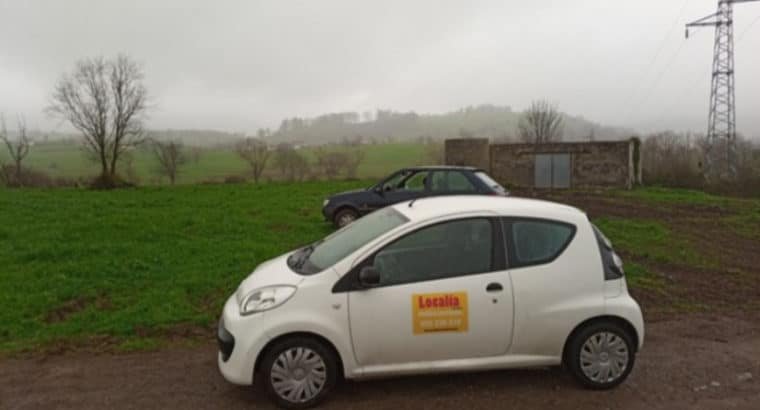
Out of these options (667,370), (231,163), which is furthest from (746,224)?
(231,163)

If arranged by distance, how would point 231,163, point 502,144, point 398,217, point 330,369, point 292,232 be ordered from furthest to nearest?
1. point 231,163
2. point 502,144
3. point 292,232
4. point 398,217
5. point 330,369

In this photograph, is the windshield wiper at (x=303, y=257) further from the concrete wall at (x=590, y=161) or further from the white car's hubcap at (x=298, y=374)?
the concrete wall at (x=590, y=161)

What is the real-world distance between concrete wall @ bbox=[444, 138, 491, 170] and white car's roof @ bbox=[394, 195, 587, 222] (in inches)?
731

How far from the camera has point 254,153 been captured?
35406 millimetres

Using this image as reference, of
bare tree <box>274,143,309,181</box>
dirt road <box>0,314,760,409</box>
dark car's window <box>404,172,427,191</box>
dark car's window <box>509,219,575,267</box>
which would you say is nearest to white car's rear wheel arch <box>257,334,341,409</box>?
dirt road <box>0,314,760,409</box>

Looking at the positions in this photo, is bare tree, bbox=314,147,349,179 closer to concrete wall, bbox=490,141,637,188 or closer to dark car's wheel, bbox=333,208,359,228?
concrete wall, bbox=490,141,637,188

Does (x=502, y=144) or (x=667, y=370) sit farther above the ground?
(x=502, y=144)

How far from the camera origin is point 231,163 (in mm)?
35812

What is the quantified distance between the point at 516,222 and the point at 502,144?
19652 mm

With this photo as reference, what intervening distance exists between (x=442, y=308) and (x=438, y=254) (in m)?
0.43

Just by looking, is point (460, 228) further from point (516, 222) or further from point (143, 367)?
point (143, 367)

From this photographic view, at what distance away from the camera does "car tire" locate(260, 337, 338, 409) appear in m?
3.78

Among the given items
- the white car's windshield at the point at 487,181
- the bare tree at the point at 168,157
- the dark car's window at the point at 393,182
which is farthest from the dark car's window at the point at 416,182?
the bare tree at the point at 168,157

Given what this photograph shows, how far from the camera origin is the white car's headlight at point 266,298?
383cm
